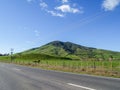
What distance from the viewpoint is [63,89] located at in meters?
11.5

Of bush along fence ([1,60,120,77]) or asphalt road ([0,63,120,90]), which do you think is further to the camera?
bush along fence ([1,60,120,77])

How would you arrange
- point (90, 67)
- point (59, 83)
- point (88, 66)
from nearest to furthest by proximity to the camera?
point (59, 83)
point (90, 67)
point (88, 66)

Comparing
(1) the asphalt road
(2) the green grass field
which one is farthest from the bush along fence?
(1) the asphalt road

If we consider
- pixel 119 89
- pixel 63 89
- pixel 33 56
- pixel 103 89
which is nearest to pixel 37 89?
pixel 63 89

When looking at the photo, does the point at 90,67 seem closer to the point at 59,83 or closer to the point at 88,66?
the point at 88,66

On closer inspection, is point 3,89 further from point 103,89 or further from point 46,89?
point 103,89

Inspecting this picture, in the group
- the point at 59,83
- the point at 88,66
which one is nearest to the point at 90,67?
the point at 88,66

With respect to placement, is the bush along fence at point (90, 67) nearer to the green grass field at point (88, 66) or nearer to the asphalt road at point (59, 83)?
the green grass field at point (88, 66)

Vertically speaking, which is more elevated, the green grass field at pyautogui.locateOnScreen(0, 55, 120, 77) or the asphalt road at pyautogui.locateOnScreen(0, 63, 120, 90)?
the green grass field at pyautogui.locateOnScreen(0, 55, 120, 77)

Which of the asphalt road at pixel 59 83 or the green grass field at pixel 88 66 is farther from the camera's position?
the green grass field at pixel 88 66

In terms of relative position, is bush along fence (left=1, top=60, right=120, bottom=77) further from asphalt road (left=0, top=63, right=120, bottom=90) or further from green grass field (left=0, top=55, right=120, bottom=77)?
asphalt road (left=0, top=63, right=120, bottom=90)

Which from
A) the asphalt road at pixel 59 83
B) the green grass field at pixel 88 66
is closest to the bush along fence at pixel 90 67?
the green grass field at pixel 88 66

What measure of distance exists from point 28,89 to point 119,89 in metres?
4.14

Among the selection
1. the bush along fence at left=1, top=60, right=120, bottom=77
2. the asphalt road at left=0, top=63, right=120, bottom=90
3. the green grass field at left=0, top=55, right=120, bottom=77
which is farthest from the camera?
the green grass field at left=0, top=55, right=120, bottom=77
